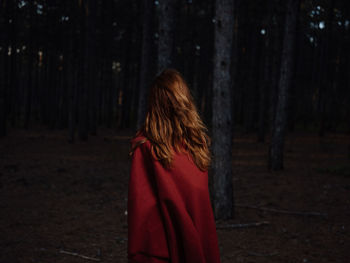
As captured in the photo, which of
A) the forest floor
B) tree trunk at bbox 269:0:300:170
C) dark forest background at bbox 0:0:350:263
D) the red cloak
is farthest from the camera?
tree trunk at bbox 269:0:300:170

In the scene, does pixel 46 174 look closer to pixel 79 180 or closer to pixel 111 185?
pixel 79 180

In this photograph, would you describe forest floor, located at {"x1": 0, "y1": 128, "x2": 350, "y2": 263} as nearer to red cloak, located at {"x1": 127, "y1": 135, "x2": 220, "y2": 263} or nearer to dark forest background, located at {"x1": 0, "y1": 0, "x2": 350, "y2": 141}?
red cloak, located at {"x1": 127, "y1": 135, "x2": 220, "y2": 263}

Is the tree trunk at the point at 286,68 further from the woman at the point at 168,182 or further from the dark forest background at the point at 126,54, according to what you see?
the woman at the point at 168,182

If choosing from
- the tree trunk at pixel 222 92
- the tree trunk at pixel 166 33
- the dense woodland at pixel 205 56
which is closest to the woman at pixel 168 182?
the dense woodland at pixel 205 56

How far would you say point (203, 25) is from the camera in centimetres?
3666

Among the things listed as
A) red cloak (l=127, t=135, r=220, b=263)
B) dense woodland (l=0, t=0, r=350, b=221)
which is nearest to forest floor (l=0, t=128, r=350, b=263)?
dense woodland (l=0, t=0, r=350, b=221)

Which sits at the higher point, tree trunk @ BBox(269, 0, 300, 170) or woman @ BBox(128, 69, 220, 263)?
tree trunk @ BBox(269, 0, 300, 170)

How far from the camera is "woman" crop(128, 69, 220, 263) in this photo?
7.73 feet

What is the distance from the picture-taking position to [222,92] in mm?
6699

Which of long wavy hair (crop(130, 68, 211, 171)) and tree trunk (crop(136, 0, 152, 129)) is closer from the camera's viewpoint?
long wavy hair (crop(130, 68, 211, 171))

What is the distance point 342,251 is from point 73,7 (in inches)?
781

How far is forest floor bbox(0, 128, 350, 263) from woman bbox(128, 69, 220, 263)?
3.22 meters

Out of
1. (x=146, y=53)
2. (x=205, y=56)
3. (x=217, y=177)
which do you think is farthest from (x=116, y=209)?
(x=205, y=56)

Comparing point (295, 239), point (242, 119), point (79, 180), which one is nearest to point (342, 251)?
point (295, 239)
